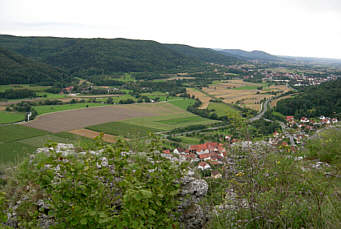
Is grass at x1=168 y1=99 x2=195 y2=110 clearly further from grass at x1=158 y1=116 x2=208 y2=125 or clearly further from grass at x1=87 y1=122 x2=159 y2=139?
grass at x1=87 y1=122 x2=159 y2=139

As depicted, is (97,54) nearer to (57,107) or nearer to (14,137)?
(57,107)

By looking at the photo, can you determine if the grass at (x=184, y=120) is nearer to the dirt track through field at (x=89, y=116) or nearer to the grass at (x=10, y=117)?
the dirt track through field at (x=89, y=116)

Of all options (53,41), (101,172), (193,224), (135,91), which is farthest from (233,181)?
(53,41)

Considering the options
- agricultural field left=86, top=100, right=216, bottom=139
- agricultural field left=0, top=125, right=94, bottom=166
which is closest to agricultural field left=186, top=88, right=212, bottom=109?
agricultural field left=86, top=100, right=216, bottom=139

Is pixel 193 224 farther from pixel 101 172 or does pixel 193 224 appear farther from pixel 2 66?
pixel 2 66

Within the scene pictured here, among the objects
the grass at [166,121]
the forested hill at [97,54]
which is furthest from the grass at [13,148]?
the forested hill at [97,54]

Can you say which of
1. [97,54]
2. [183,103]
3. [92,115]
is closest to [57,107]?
[92,115]
